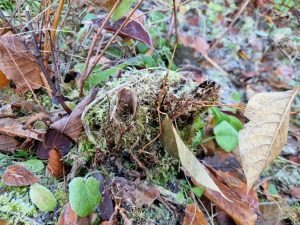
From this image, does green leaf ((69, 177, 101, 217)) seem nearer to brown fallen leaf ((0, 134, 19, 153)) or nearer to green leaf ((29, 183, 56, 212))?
green leaf ((29, 183, 56, 212))

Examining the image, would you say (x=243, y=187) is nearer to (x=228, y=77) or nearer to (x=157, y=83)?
(x=157, y=83)

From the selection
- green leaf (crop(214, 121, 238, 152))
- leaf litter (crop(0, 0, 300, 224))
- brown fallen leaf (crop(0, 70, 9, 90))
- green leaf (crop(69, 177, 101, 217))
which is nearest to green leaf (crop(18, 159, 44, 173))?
leaf litter (crop(0, 0, 300, 224))

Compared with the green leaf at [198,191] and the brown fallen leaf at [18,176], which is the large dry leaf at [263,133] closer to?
the green leaf at [198,191]

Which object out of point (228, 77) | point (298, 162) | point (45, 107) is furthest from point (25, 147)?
point (228, 77)

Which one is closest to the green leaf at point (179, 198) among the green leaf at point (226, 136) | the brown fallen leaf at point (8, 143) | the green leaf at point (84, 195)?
the green leaf at point (84, 195)

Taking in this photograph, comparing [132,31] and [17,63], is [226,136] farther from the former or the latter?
[17,63]
